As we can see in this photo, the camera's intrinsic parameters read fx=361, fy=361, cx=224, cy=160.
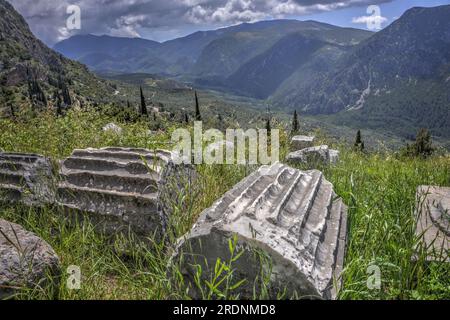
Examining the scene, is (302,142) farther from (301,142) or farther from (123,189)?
(123,189)

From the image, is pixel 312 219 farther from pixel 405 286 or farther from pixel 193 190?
pixel 193 190

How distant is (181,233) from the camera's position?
11.9 feet

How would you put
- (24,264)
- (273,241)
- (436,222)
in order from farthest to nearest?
(436,222) → (24,264) → (273,241)

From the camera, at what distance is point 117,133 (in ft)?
25.5

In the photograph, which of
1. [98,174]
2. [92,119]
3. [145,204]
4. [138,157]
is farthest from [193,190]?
[92,119]

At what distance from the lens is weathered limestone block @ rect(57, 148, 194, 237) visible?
419 centimetres

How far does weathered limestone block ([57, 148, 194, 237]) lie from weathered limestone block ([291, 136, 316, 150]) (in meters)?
5.95

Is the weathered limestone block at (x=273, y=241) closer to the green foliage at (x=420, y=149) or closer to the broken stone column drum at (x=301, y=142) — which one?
the broken stone column drum at (x=301, y=142)

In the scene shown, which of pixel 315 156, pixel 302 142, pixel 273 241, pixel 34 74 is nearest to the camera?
pixel 273 241

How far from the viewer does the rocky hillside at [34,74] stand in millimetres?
72875

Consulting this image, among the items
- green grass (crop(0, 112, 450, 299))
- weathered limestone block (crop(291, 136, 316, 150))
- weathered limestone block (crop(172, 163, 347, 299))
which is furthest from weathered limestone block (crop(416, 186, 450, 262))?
weathered limestone block (crop(291, 136, 316, 150))

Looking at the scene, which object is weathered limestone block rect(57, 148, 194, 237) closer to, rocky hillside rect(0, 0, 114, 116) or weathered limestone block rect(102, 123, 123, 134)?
weathered limestone block rect(102, 123, 123, 134)

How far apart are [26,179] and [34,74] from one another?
103118mm

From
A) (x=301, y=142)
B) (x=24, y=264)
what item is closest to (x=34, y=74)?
(x=301, y=142)
